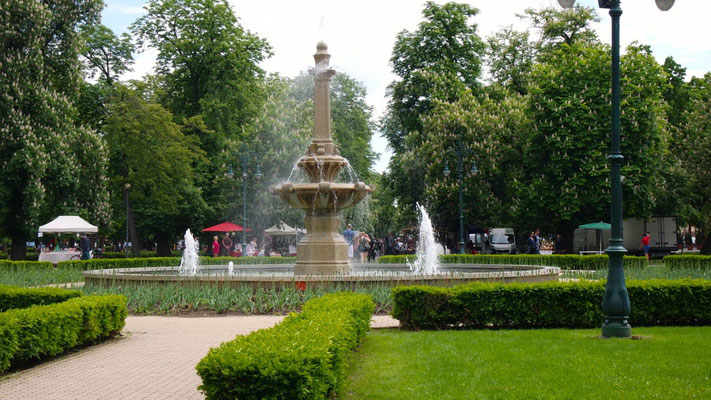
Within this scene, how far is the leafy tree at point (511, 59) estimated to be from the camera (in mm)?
46406

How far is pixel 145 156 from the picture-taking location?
38469 millimetres

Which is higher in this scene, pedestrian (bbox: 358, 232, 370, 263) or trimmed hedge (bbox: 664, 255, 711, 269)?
pedestrian (bbox: 358, 232, 370, 263)

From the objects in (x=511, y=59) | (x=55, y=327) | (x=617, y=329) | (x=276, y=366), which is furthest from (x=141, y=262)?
(x=511, y=59)

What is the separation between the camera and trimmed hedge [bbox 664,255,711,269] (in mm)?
23891

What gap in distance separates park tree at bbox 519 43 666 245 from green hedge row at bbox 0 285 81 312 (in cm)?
2513

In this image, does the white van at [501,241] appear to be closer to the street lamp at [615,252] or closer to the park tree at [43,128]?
the park tree at [43,128]

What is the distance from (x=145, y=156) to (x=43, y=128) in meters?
7.38

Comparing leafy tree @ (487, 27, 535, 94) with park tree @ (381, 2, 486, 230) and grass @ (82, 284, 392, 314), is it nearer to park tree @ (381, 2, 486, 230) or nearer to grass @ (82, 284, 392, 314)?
park tree @ (381, 2, 486, 230)

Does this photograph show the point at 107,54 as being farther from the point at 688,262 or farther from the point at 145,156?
the point at 688,262

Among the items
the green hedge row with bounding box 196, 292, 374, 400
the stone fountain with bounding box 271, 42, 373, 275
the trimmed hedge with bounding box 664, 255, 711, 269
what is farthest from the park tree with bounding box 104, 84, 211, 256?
the green hedge row with bounding box 196, 292, 374, 400

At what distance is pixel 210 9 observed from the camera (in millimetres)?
43250

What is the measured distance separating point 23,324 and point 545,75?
3112cm

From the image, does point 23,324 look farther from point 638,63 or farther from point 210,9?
point 210,9

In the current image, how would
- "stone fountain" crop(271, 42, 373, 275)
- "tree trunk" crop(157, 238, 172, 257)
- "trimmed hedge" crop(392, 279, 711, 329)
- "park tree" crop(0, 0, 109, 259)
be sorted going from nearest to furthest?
"trimmed hedge" crop(392, 279, 711, 329), "stone fountain" crop(271, 42, 373, 275), "park tree" crop(0, 0, 109, 259), "tree trunk" crop(157, 238, 172, 257)
